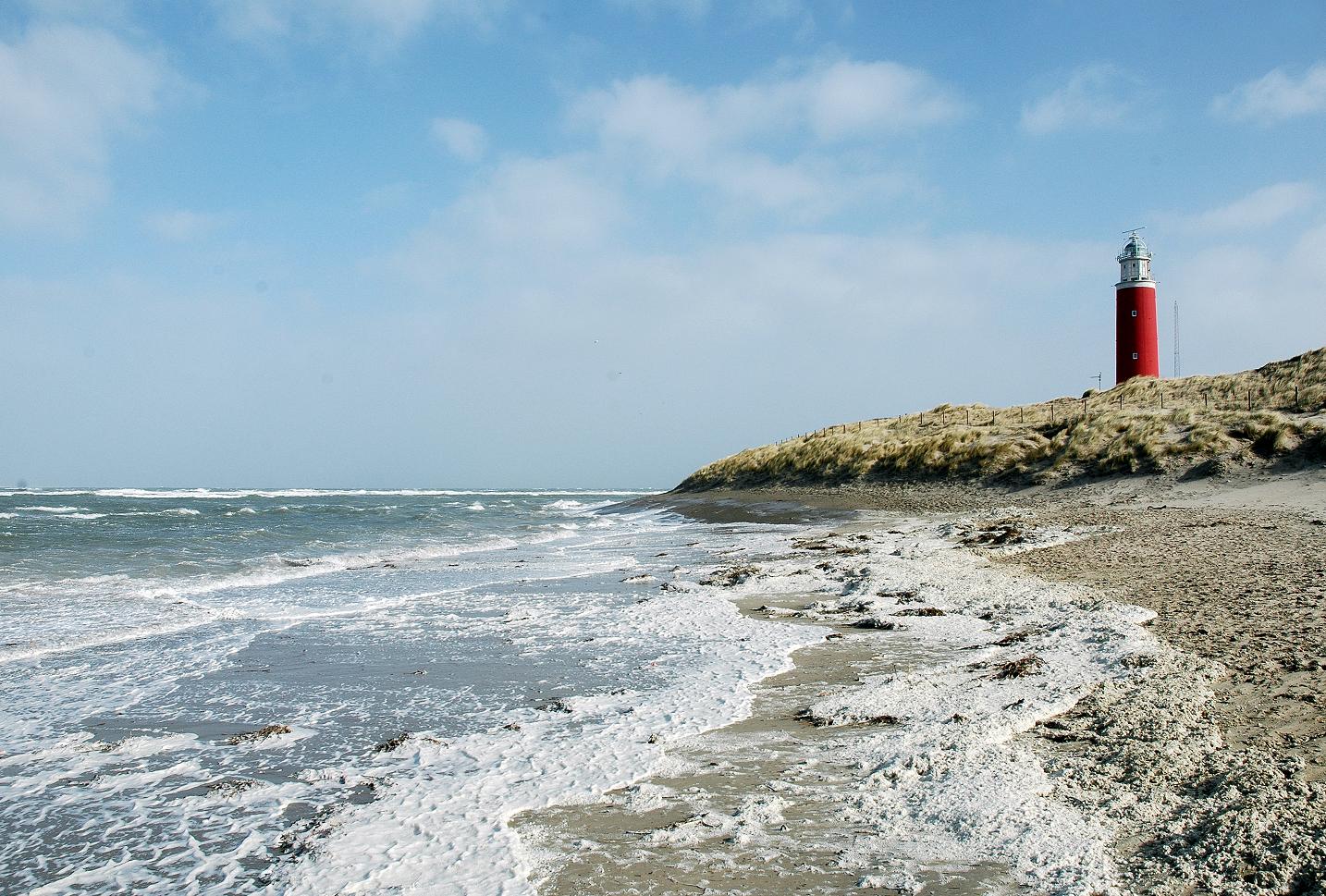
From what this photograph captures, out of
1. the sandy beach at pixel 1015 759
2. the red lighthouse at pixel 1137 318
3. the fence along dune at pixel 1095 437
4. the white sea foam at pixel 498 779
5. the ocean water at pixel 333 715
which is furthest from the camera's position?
the red lighthouse at pixel 1137 318

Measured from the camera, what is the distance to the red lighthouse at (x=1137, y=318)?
44344 millimetres

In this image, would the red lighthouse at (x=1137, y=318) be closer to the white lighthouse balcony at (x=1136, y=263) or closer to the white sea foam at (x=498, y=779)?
the white lighthouse balcony at (x=1136, y=263)

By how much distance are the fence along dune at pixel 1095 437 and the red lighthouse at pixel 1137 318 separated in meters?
6.86

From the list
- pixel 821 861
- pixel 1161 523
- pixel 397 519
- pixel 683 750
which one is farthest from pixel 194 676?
pixel 397 519

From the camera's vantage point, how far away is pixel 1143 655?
6230mm

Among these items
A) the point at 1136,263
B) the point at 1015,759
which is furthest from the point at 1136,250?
the point at 1015,759

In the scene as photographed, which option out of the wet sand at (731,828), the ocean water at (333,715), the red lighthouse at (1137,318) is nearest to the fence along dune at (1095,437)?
the red lighthouse at (1137,318)

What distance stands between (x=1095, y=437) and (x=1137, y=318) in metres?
21.5

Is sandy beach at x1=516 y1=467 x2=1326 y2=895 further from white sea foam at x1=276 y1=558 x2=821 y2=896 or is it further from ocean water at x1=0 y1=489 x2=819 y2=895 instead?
ocean water at x1=0 y1=489 x2=819 y2=895

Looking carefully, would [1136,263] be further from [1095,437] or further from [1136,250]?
[1095,437]

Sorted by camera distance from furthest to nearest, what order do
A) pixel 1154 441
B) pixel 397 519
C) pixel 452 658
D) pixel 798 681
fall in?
pixel 397 519 → pixel 1154 441 → pixel 452 658 → pixel 798 681

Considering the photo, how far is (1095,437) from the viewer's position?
88.1ft

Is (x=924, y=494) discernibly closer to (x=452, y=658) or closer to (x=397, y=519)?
(x=397, y=519)

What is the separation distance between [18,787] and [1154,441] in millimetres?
25863
